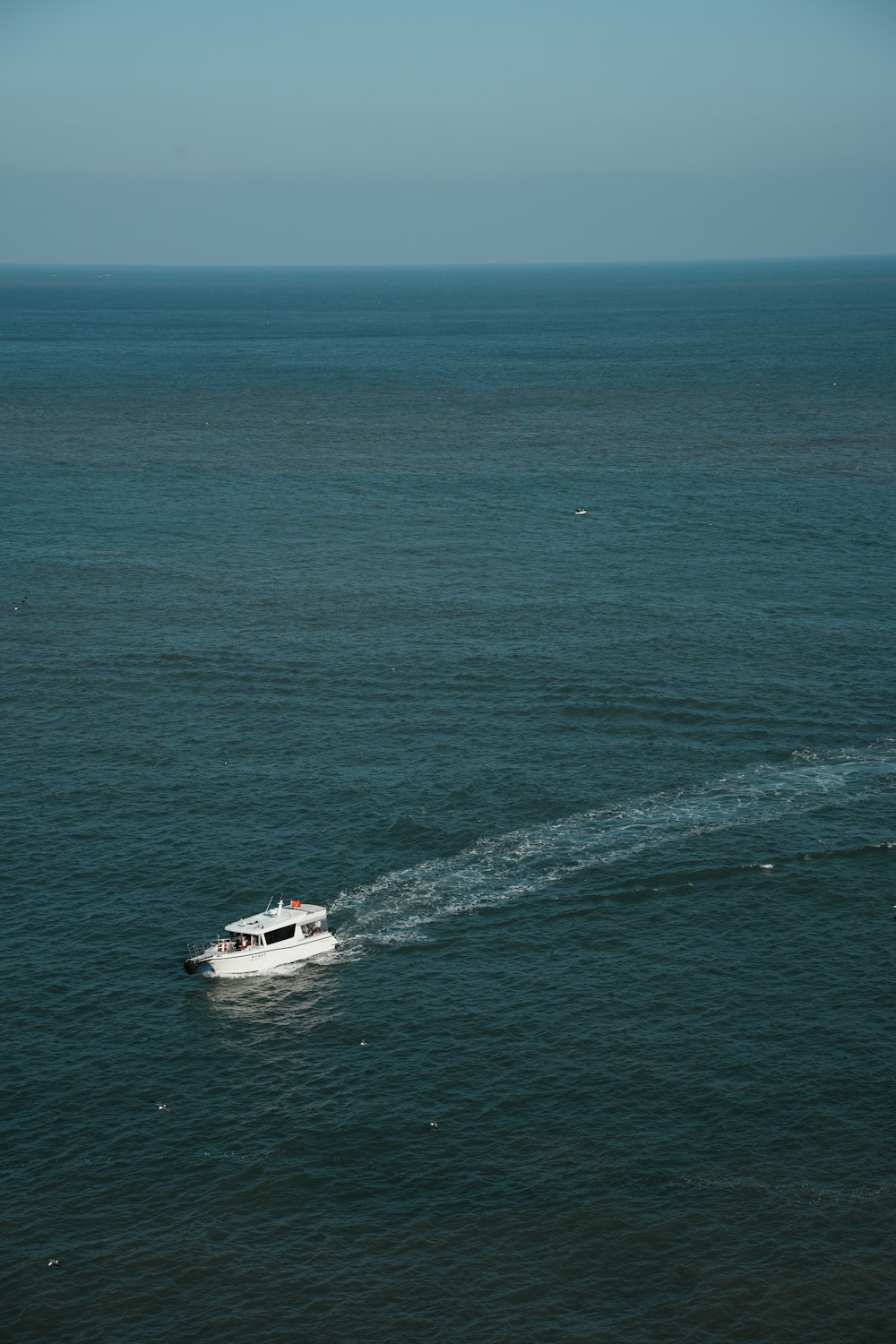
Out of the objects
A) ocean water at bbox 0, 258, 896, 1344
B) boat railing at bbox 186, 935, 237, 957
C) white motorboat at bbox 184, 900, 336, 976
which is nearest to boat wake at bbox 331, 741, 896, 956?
ocean water at bbox 0, 258, 896, 1344

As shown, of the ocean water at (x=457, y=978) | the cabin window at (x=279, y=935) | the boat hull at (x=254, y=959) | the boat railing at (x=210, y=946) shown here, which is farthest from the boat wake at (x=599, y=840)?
the boat railing at (x=210, y=946)

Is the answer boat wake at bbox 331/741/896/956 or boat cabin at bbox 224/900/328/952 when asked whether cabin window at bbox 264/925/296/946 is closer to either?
boat cabin at bbox 224/900/328/952

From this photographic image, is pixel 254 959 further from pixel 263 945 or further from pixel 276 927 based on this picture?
pixel 276 927

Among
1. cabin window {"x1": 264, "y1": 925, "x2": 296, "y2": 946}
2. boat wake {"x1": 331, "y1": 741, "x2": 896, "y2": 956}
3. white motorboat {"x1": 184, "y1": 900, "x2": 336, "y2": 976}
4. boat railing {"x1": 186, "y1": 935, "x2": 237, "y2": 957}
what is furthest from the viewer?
boat wake {"x1": 331, "y1": 741, "x2": 896, "y2": 956}

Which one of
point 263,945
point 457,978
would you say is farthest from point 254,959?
point 457,978

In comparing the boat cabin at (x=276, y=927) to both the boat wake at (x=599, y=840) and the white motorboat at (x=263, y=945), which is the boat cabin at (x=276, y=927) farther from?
the boat wake at (x=599, y=840)
